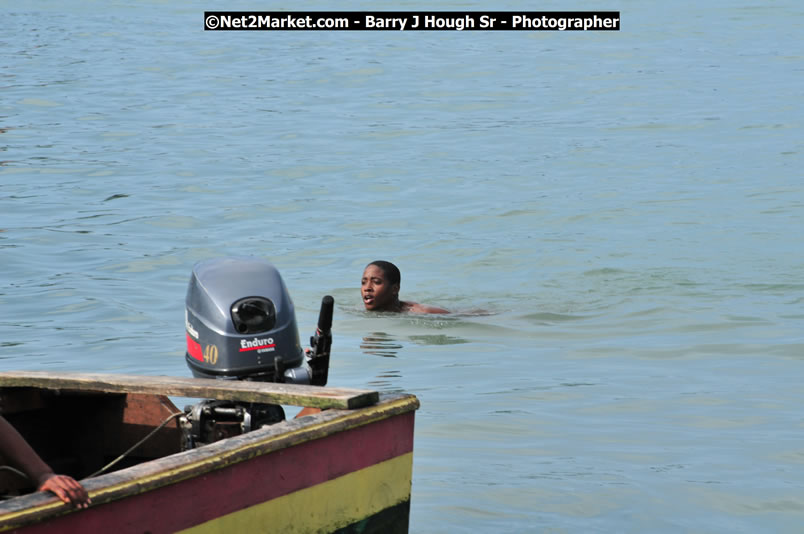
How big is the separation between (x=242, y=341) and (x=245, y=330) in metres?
0.05

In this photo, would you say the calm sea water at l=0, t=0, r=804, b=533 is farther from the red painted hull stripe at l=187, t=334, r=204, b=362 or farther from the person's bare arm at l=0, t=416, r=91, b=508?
the person's bare arm at l=0, t=416, r=91, b=508

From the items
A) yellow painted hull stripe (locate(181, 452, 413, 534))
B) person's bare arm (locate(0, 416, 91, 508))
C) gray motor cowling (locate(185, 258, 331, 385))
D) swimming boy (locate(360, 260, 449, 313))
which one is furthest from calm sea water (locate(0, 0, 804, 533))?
person's bare arm (locate(0, 416, 91, 508))

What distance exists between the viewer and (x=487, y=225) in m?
16.4

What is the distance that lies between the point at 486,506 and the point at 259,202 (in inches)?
470

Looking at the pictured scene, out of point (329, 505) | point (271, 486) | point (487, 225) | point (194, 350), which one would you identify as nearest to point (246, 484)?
point (271, 486)

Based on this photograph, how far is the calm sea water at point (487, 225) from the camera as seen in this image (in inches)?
281

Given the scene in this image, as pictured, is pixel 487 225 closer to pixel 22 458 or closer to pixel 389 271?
pixel 389 271

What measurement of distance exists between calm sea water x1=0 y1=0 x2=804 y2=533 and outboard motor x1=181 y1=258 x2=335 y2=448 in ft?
4.06

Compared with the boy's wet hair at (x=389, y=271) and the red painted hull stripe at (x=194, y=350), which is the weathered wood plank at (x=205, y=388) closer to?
the red painted hull stripe at (x=194, y=350)

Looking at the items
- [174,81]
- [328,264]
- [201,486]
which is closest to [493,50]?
[174,81]

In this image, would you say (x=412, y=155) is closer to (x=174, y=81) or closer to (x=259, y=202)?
(x=259, y=202)

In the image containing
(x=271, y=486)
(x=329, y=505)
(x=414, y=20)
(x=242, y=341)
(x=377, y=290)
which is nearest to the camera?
(x=271, y=486)

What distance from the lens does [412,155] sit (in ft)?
69.3

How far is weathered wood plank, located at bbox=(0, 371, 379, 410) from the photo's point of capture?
480 cm
